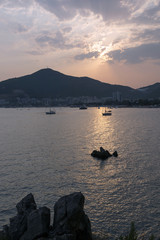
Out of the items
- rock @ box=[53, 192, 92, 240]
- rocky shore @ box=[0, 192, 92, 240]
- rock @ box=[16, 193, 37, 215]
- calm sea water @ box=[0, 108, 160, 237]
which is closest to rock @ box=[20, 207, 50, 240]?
rocky shore @ box=[0, 192, 92, 240]

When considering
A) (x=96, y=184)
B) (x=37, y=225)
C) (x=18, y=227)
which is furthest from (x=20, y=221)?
(x=96, y=184)

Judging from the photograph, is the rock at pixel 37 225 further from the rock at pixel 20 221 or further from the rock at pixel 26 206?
the rock at pixel 26 206

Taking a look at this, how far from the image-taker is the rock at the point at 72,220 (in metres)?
11.9

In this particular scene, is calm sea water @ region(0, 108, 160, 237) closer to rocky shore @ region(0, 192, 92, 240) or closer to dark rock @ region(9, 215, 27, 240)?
rocky shore @ region(0, 192, 92, 240)

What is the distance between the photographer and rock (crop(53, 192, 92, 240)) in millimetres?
11909

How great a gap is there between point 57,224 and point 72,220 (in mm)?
1014

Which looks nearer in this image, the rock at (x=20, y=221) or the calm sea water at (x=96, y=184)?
the rock at (x=20, y=221)

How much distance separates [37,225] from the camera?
1198cm

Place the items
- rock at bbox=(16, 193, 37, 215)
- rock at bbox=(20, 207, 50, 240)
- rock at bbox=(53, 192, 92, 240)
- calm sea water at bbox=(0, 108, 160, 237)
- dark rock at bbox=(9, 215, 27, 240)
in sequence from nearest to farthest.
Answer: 1. rock at bbox=(20, 207, 50, 240)
2. rock at bbox=(53, 192, 92, 240)
3. dark rock at bbox=(9, 215, 27, 240)
4. rock at bbox=(16, 193, 37, 215)
5. calm sea water at bbox=(0, 108, 160, 237)

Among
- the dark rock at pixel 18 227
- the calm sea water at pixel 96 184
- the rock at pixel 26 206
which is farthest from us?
the calm sea water at pixel 96 184

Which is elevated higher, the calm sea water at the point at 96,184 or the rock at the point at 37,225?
the rock at the point at 37,225

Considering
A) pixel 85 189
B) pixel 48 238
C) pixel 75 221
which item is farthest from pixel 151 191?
pixel 48 238

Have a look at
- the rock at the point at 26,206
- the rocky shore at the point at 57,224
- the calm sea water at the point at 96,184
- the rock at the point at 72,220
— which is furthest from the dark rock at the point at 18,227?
the calm sea water at the point at 96,184

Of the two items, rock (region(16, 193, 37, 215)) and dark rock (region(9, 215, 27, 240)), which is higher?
rock (region(16, 193, 37, 215))
